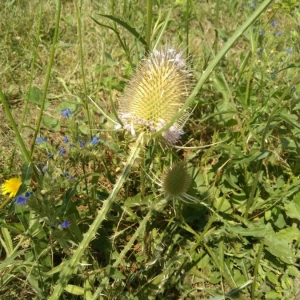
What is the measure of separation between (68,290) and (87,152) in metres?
0.61

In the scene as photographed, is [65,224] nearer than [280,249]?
Yes

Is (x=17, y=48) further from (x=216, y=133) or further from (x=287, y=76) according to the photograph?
(x=287, y=76)

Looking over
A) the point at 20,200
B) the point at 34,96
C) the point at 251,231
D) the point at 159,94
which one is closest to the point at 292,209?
the point at 251,231

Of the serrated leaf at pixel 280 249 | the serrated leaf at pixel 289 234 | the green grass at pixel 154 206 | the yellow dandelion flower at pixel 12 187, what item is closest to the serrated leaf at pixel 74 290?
the green grass at pixel 154 206

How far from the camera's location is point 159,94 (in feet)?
5.08

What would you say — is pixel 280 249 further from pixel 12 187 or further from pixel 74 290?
pixel 12 187

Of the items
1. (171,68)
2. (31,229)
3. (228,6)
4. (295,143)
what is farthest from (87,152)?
(228,6)

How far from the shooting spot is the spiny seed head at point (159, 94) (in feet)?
5.08

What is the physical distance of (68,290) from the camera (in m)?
1.71

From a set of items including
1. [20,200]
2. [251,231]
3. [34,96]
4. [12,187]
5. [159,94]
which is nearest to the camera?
[20,200]

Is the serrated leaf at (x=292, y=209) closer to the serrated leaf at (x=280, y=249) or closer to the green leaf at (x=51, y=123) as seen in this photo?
the serrated leaf at (x=280, y=249)

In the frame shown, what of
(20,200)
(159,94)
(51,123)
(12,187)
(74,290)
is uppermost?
(159,94)

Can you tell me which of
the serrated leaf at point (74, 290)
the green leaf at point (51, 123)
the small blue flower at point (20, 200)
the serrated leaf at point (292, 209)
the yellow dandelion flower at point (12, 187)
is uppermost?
the small blue flower at point (20, 200)

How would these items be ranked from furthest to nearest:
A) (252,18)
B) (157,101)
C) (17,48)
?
(17,48), (157,101), (252,18)
